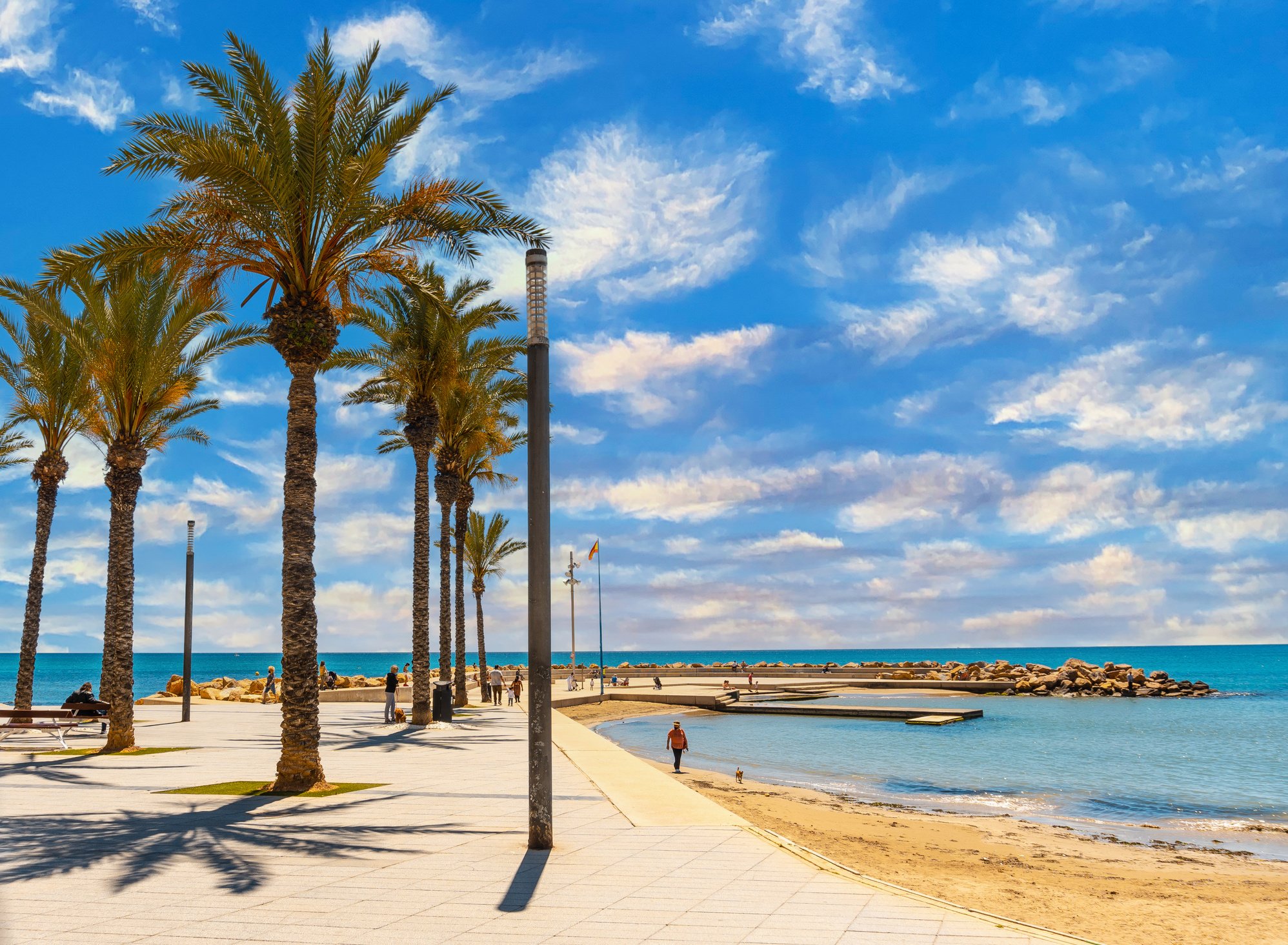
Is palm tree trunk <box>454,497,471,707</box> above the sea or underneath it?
above

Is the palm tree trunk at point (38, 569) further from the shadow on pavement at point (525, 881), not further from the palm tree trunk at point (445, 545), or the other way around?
the shadow on pavement at point (525, 881)

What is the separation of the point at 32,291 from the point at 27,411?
6950 millimetres

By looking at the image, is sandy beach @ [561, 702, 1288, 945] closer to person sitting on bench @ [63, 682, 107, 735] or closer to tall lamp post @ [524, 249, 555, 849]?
tall lamp post @ [524, 249, 555, 849]

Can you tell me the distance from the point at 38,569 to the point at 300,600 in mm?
19663

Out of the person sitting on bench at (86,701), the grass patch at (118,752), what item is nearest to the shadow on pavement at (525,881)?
the grass patch at (118,752)

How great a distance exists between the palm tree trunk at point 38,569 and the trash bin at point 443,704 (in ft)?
43.1

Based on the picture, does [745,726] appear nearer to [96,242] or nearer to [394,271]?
[394,271]

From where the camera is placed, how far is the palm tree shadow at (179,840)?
8.84 metres

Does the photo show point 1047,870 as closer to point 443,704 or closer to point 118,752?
point 443,704

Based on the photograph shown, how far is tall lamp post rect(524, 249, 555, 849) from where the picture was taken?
31.8 ft

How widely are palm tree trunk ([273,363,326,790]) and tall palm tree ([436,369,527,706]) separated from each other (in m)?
14.4

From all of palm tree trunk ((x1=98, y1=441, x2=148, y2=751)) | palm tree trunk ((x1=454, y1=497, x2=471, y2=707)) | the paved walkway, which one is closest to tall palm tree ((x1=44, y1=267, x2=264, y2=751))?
palm tree trunk ((x1=98, y1=441, x2=148, y2=751))

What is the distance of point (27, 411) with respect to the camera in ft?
93.7

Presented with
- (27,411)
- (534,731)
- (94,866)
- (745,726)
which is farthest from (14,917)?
(745,726)
